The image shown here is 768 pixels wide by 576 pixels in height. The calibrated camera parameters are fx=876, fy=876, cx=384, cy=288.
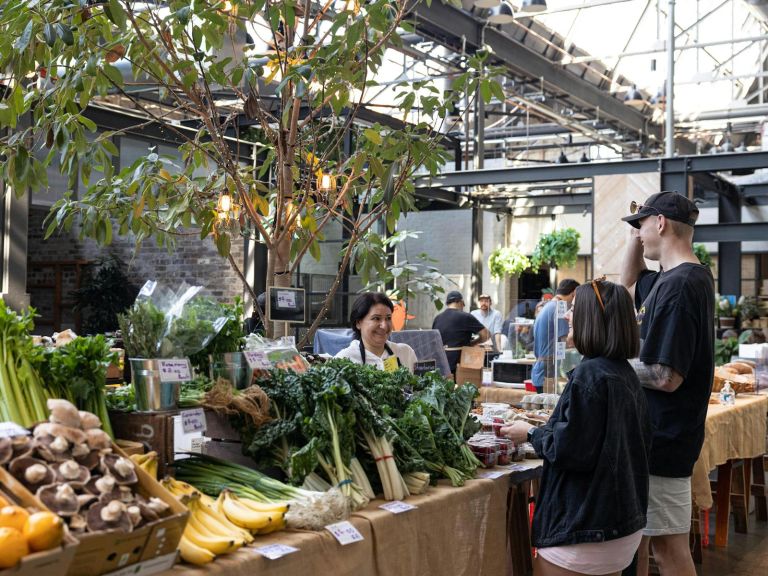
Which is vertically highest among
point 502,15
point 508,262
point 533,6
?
point 533,6

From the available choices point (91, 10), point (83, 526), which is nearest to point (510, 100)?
point (91, 10)

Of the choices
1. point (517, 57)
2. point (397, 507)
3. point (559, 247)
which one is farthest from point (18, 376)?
point (559, 247)

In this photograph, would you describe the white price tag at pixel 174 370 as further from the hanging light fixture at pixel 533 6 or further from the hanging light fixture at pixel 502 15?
the hanging light fixture at pixel 533 6

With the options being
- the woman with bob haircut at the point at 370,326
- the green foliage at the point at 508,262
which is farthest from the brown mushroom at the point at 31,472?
the green foliage at the point at 508,262

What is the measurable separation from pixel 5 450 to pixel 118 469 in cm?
24

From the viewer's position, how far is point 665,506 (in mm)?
3109

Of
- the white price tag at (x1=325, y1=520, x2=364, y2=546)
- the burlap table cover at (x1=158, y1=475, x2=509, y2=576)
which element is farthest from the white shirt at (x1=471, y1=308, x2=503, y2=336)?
the white price tag at (x1=325, y1=520, x2=364, y2=546)

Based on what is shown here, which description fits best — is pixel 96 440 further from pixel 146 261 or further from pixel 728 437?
pixel 146 261

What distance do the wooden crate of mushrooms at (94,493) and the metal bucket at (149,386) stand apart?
1.33 ft

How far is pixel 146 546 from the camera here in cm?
180

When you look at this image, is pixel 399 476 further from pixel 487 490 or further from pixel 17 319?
pixel 17 319

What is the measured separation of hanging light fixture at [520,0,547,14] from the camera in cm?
1023

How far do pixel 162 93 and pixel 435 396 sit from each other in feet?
5.84

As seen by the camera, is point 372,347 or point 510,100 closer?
point 372,347
